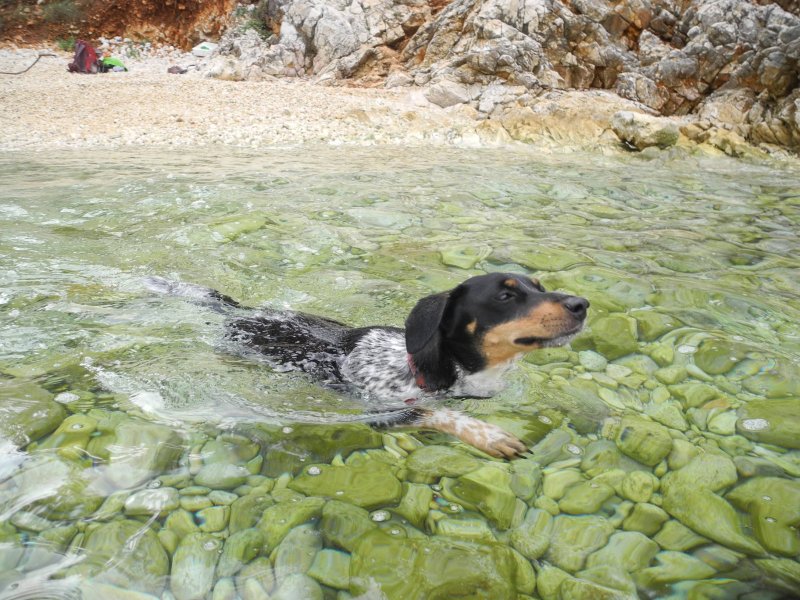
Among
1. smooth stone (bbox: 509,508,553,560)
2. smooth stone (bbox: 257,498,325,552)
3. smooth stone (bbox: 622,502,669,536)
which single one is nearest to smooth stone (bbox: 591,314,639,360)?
smooth stone (bbox: 622,502,669,536)

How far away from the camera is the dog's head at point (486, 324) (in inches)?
120

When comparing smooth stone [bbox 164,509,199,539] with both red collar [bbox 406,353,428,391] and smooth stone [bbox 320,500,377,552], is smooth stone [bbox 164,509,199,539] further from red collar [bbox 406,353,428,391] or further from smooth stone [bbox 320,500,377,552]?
red collar [bbox 406,353,428,391]

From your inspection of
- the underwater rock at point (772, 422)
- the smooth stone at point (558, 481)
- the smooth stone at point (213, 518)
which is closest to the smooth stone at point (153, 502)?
the smooth stone at point (213, 518)

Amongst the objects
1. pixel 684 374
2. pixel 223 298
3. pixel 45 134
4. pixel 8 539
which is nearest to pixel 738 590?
pixel 684 374

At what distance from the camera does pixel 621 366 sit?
11.9ft

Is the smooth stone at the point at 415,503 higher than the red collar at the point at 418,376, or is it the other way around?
the smooth stone at the point at 415,503

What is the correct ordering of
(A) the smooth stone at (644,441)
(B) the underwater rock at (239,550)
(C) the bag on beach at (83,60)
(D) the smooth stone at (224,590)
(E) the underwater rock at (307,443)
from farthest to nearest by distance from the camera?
(C) the bag on beach at (83,60) → (A) the smooth stone at (644,441) → (E) the underwater rock at (307,443) → (B) the underwater rock at (239,550) → (D) the smooth stone at (224,590)

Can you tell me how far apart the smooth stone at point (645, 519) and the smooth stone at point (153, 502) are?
179 cm

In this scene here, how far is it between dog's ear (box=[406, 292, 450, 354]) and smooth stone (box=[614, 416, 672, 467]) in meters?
1.09

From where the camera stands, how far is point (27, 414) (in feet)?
8.75

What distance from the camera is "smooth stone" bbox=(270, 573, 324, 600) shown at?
1891 millimetres

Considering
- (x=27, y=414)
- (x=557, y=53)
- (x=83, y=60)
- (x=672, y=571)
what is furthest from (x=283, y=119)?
(x=672, y=571)

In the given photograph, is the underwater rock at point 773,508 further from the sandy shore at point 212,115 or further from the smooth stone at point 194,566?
the sandy shore at point 212,115

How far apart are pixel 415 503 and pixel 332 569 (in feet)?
1.59
